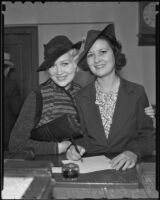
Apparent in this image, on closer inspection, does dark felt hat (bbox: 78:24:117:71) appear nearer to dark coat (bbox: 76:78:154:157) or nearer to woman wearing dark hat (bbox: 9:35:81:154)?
woman wearing dark hat (bbox: 9:35:81:154)

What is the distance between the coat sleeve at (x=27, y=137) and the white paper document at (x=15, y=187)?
493mm

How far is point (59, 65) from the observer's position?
60.6 inches

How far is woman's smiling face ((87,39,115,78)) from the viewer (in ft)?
4.81

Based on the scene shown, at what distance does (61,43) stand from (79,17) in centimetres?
282

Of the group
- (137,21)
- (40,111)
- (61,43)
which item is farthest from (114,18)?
(40,111)

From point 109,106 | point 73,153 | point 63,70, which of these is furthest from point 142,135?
point 63,70

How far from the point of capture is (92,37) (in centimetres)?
144

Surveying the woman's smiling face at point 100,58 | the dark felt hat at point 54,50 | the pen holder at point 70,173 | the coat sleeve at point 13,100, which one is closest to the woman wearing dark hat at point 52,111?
the dark felt hat at point 54,50

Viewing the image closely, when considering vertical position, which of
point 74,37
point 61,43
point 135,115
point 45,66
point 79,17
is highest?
point 79,17

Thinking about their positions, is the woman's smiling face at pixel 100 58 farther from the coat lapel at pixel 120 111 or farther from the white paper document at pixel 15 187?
the white paper document at pixel 15 187

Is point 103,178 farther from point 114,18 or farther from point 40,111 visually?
point 114,18

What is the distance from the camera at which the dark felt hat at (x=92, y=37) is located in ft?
4.76

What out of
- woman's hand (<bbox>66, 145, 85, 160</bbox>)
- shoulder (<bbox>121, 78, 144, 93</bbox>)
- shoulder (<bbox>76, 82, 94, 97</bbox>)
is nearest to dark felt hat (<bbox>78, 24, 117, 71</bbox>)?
shoulder (<bbox>76, 82, 94, 97</bbox>)

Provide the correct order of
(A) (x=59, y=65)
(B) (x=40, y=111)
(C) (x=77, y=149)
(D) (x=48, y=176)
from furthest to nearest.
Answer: (A) (x=59, y=65)
(B) (x=40, y=111)
(C) (x=77, y=149)
(D) (x=48, y=176)
